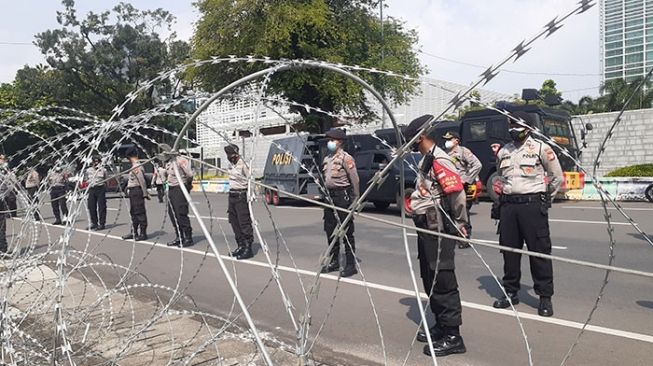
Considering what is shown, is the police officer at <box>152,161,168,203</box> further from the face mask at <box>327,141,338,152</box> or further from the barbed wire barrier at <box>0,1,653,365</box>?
the face mask at <box>327,141,338,152</box>

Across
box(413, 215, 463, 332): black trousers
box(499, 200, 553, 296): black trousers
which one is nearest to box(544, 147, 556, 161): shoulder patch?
box(499, 200, 553, 296): black trousers

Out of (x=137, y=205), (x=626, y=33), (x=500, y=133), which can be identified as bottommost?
(x=137, y=205)

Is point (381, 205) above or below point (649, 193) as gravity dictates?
below

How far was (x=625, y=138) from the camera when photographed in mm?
19438

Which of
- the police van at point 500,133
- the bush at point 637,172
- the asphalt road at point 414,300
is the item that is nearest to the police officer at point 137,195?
the asphalt road at point 414,300

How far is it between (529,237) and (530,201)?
11.9 inches

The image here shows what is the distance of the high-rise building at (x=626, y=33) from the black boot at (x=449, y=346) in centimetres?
207

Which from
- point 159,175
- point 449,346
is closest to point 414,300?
point 449,346

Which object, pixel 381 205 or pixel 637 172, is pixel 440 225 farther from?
pixel 637 172

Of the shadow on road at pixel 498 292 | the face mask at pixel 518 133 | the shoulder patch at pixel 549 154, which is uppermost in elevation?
the face mask at pixel 518 133

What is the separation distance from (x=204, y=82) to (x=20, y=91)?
60.2 feet

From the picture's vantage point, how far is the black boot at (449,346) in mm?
3830

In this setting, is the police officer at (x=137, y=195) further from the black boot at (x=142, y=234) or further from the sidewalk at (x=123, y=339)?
the sidewalk at (x=123, y=339)

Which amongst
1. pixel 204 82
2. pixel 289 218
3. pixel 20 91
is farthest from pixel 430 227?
pixel 20 91
